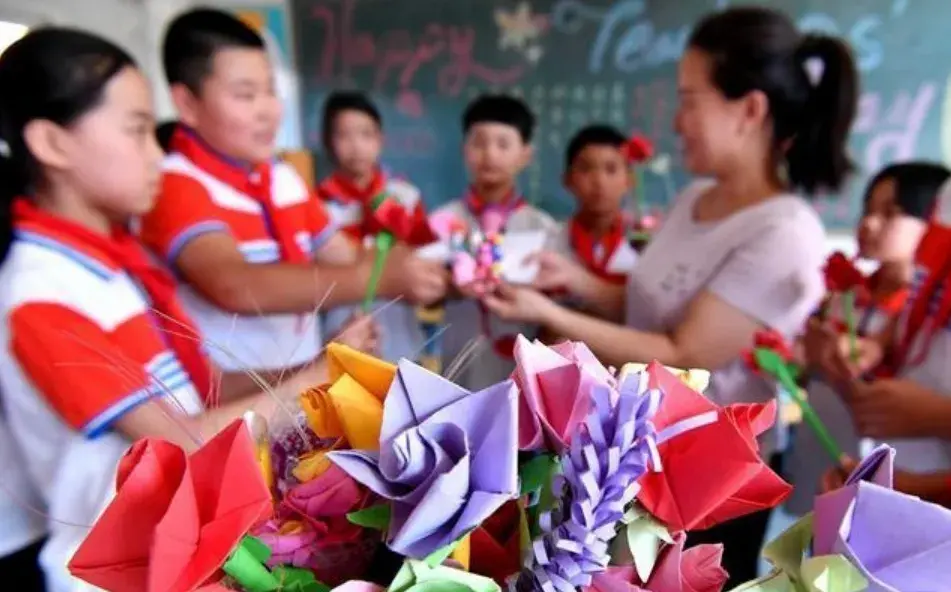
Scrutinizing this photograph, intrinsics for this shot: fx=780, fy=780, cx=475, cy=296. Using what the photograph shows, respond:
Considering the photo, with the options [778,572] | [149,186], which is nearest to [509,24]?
[149,186]

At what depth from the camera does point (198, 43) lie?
1.09 metres

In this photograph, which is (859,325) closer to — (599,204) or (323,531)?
(599,204)

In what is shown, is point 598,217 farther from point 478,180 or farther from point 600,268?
point 478,180

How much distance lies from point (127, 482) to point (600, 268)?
152 cm

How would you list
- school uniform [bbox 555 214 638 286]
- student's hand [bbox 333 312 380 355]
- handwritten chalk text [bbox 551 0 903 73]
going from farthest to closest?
handwritten chalk text [bbox 551 0 903 73] → school uniform [bbox 555 214 638 286] → student's hand [bbox 333 312 380 355]

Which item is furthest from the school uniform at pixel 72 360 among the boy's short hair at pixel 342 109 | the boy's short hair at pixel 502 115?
the boy's short hair at pixel 342 109

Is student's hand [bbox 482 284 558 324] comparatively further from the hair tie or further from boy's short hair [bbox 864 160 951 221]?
boy's short hair [bbox 864 160 951 221]

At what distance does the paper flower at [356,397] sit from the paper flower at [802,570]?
0.56 feet

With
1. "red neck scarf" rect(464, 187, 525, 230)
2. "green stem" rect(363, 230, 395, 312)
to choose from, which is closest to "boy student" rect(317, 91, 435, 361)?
"red neck scarf" rect(464, 187, 525, 230)

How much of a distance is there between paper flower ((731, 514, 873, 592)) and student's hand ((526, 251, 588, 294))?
3.16 ft

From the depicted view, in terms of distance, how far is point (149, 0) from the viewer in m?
2.48

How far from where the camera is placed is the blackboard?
233 cm

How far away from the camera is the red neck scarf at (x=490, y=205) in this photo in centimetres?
193

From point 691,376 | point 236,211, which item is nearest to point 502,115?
point 236,211
